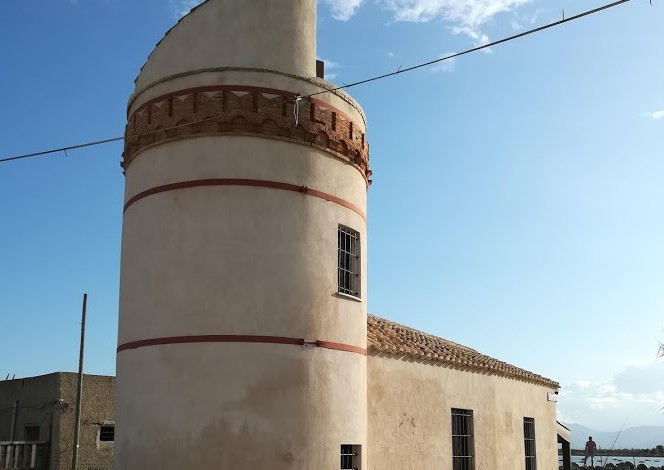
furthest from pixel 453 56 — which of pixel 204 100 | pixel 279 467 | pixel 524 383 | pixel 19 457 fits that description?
pixel 19 457

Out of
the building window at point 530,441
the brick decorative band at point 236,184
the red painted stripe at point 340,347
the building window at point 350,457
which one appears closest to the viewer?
the brick decorative band at point 236,184

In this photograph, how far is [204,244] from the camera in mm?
11852

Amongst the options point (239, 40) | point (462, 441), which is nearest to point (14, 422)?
point (462, 441)

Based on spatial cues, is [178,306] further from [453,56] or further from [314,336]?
[453,56]

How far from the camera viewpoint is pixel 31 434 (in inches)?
953

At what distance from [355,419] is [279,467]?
1.84 meters

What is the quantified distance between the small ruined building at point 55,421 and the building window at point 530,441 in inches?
526

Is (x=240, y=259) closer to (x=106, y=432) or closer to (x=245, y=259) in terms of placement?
(x=245, y=259)

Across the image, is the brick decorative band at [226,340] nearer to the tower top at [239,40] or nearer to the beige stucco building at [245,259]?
the beige stucco building at [245,259]

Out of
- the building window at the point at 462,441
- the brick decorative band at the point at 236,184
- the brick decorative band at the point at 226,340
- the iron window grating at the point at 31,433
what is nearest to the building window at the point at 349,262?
the brick decorative band at the point at 236,184

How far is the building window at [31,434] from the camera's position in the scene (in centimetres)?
2415

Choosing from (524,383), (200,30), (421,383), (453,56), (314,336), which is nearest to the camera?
(453,56)

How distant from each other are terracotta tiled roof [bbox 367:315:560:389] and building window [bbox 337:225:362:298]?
130 centimetres

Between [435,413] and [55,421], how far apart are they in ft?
44.0
